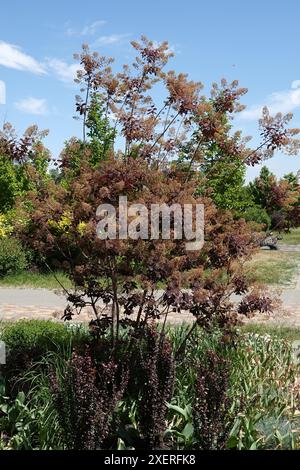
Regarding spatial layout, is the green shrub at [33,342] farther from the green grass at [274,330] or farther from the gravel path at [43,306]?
the green grass at [274,330]

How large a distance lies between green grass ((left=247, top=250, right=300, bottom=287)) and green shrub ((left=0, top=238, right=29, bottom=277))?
504 cm

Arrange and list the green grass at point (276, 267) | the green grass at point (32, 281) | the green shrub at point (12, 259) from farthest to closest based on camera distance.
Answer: the green grass at point (276, 267) → the green shrub at point (12, 259) → the green grass at point (32, 281)

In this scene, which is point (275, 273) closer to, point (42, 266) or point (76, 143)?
point (42, 266)

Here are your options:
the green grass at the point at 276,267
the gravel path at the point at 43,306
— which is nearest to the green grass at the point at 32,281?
the gravel path at the point at 43,306

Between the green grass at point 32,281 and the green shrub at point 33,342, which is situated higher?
the green shrub at point 33,342

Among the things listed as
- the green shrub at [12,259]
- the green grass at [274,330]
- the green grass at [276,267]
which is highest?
the green shrub at [12,259]

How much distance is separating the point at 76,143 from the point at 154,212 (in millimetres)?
1521

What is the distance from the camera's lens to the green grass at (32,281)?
1273 centimetres

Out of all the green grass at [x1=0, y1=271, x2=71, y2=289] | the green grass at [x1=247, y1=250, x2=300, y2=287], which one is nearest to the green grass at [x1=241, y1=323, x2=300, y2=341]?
the green grass at [x1=247, y1=250, x2=300, y2=287]

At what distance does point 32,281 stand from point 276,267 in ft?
23.0

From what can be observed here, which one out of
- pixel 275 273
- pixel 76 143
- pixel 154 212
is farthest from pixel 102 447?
pixel 275 273

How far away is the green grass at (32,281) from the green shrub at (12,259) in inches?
7.0

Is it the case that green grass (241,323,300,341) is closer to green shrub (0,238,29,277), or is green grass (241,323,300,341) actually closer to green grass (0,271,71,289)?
green grass (0,271,71,289)

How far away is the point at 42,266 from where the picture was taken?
14.1m
